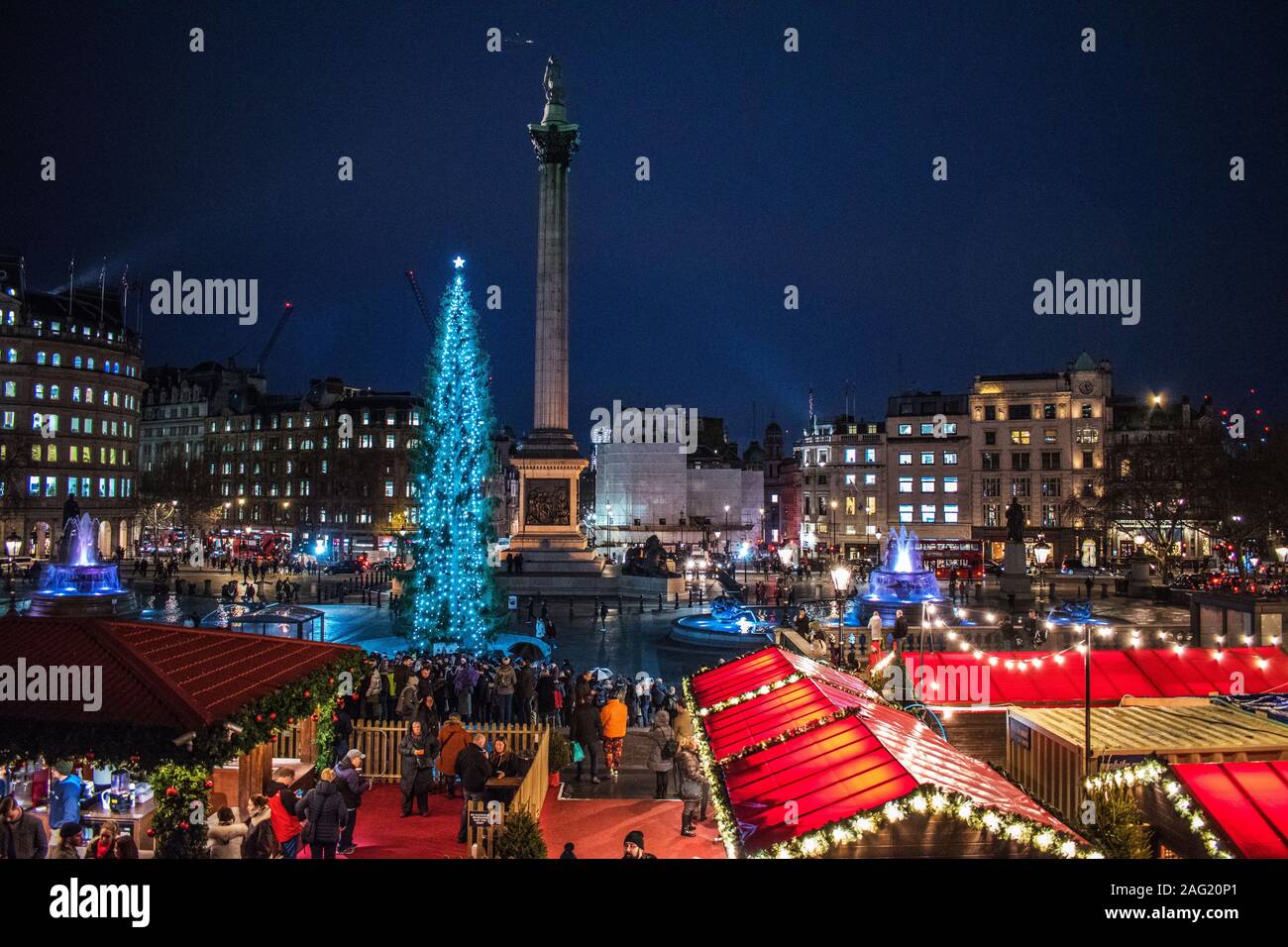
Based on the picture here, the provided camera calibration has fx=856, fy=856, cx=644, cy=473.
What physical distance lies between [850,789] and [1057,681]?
897cm

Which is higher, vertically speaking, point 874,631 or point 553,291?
point 553,291

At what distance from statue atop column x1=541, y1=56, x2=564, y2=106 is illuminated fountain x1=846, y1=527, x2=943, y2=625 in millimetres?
33806

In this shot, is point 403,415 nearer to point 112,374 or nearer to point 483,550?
point 112,374

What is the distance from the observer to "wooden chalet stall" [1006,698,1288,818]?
32.2ft

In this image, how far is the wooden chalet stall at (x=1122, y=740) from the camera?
386 inches

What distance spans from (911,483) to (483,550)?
199 feet

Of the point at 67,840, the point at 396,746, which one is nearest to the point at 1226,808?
the point at 67,840

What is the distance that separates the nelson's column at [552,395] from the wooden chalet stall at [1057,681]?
103ft

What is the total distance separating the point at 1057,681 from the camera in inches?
568

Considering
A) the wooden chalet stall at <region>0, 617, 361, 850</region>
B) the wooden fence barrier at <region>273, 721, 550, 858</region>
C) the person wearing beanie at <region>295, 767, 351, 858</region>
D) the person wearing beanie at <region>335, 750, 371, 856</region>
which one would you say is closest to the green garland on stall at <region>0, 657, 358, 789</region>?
the wooden chalet stall at <region>0, 617, 361, 850</region>

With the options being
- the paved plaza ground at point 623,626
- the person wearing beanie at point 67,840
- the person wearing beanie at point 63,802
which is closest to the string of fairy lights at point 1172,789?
the person wearing beanie at point 67,840

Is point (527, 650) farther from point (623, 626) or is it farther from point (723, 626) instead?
point (623, 626)

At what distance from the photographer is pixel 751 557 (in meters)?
76.0
